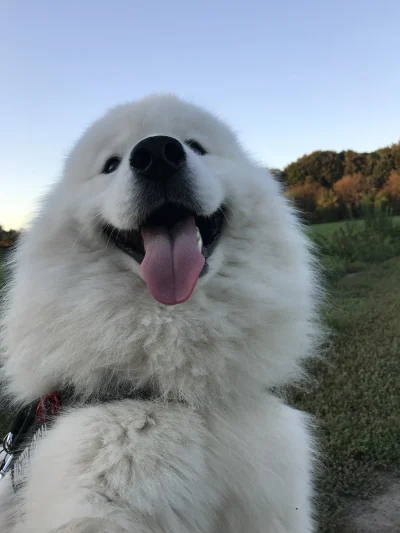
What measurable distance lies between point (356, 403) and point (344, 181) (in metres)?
11.7

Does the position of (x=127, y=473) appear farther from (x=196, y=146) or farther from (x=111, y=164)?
(x=196, y=146)

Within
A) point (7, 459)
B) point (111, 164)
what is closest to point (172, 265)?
point (111, 164)

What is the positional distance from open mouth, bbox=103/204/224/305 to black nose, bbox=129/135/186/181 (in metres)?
0.15

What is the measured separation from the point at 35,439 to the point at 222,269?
3.23 ft

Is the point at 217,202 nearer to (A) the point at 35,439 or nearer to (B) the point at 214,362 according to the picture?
(B) the point at 214,362

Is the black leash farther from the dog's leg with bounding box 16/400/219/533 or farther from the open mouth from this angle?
the open mouth

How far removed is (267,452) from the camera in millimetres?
1581

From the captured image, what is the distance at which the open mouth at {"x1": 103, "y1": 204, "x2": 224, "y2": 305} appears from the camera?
1.75 metres

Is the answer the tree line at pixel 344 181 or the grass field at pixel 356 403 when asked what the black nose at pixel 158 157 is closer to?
the grass field at pixel 356 403

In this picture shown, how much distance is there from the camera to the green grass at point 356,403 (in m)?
3.02

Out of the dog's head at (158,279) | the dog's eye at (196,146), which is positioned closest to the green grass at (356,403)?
the dog's head at (158,279)

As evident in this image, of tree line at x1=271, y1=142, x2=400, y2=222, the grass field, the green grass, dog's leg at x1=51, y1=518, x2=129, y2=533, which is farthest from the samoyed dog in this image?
tree line at x1=271, y1=142, x2=400, y2=222

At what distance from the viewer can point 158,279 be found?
1752 mm

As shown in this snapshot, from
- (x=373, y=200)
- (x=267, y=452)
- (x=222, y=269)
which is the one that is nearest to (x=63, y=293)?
(x=222, y=269)
